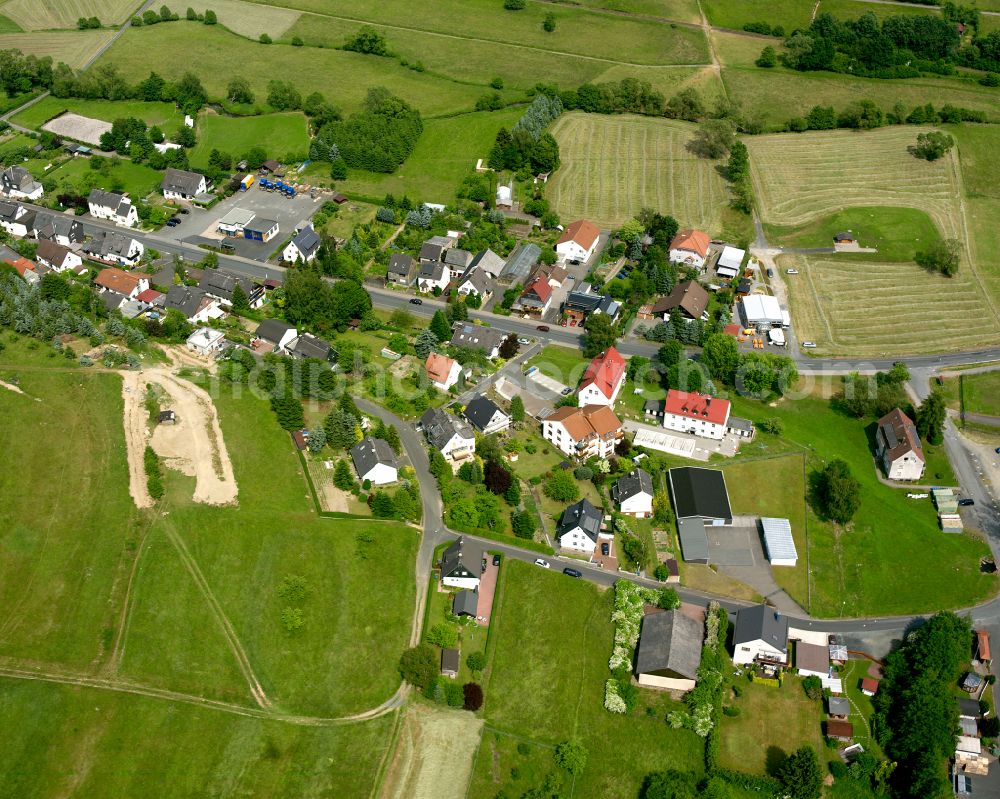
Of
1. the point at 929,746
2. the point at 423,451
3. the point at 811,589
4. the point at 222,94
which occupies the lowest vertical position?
the point at 929,746

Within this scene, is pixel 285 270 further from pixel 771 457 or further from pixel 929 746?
pixel 929 746

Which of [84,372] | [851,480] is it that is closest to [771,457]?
[851,480]

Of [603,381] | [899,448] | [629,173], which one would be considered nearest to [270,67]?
[629,173]

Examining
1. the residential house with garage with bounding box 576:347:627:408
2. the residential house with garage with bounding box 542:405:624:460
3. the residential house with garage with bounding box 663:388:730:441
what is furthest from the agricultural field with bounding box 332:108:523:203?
the residential house with garage with bounding box 663:388:730:441

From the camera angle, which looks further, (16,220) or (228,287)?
(16,220)

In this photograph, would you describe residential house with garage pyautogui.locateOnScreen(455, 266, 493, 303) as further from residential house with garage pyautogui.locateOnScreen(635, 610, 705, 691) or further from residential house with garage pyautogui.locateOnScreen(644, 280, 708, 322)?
residential house with garage pyautogui.locateOnScreen(635, 610, 705, 691)

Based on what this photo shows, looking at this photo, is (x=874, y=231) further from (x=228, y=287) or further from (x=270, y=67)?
(x=270, y=67)
